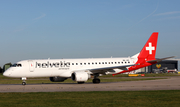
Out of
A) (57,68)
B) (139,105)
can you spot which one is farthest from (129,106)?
(57,68)

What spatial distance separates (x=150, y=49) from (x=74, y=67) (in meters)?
13.4

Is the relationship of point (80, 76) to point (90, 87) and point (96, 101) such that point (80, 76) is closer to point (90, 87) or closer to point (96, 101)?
point (90, 87)

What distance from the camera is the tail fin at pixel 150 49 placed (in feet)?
127

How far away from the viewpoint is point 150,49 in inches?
1548

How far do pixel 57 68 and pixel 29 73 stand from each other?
13.3 ft

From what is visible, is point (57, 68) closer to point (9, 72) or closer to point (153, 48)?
point (9, 72)

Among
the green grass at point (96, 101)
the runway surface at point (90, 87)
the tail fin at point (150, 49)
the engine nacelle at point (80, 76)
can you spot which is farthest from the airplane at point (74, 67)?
the green grass at point (96, 101)

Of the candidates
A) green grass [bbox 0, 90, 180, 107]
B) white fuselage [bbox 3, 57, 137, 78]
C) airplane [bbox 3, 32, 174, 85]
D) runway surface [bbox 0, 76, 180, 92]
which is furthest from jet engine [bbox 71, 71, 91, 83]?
green grass [bbox 0, 90, 180, 107]

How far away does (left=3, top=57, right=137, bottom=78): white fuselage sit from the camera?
110 feet

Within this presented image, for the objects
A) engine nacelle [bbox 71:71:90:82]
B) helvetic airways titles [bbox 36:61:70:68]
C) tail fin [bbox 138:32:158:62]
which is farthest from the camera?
tail fin [bbox 138:32:158:62]

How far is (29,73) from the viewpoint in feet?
111

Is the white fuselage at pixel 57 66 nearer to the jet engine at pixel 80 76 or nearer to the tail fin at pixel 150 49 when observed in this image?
the jet engine at pixel 80 76

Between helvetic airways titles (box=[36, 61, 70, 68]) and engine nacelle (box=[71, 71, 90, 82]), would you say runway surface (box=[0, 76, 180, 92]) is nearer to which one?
engine nacelle (box=[71, 71, 90, 82])

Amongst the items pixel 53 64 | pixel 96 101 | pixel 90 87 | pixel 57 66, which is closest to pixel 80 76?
pixel 57 66
